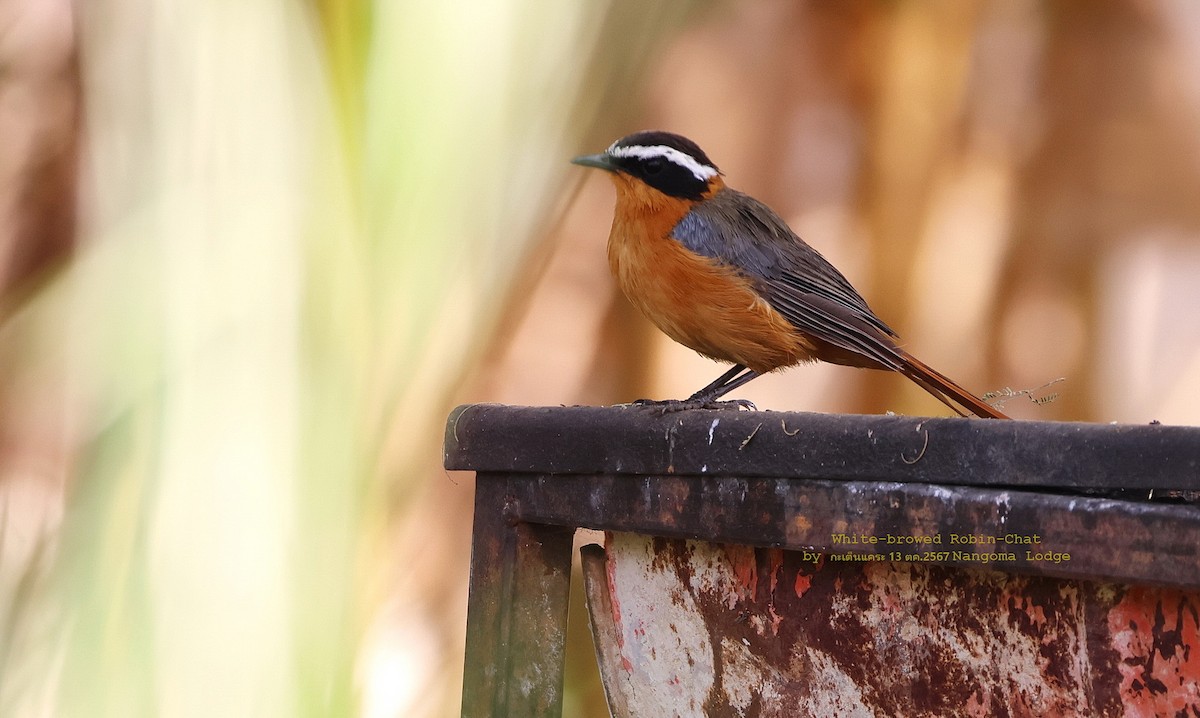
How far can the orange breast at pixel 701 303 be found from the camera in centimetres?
239

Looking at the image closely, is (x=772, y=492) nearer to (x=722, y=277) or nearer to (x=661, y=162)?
(x=722, y=277)

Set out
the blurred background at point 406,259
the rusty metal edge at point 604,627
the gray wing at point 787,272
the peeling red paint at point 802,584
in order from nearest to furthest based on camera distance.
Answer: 1. the peeling red paint at point 802,584
2. the rusty metal edge at point 604,627
3. the gray wing at point 787,272
4. the blurred background at point 406,259

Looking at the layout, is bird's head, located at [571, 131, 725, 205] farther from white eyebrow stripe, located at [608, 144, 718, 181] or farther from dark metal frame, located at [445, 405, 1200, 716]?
dark metal frame, located at [445, 405, 1200, 716]

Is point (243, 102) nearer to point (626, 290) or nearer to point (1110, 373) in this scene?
point (626, 290)

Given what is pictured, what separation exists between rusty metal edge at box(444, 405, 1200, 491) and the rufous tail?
2.07 feet

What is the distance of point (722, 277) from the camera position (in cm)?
240

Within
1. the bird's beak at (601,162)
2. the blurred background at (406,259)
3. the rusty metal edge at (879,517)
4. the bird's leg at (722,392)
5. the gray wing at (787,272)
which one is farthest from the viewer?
the blurred background at (406,259)

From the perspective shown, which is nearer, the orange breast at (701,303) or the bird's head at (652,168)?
the orange breast at (701,303)

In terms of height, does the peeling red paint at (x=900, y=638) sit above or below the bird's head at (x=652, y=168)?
below

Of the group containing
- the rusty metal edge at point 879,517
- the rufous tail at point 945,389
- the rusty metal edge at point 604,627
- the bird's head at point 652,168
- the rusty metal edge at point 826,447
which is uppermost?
the bird's head at point 652,168

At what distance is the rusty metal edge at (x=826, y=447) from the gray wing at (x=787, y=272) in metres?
0.79

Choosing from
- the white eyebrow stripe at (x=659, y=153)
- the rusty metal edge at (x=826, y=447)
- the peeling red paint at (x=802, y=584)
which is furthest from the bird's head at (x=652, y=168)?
the peeling red paint at (x=802, y=584)

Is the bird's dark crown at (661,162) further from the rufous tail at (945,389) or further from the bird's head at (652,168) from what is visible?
the rufous tail at (945,389)

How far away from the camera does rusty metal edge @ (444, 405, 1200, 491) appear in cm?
121
